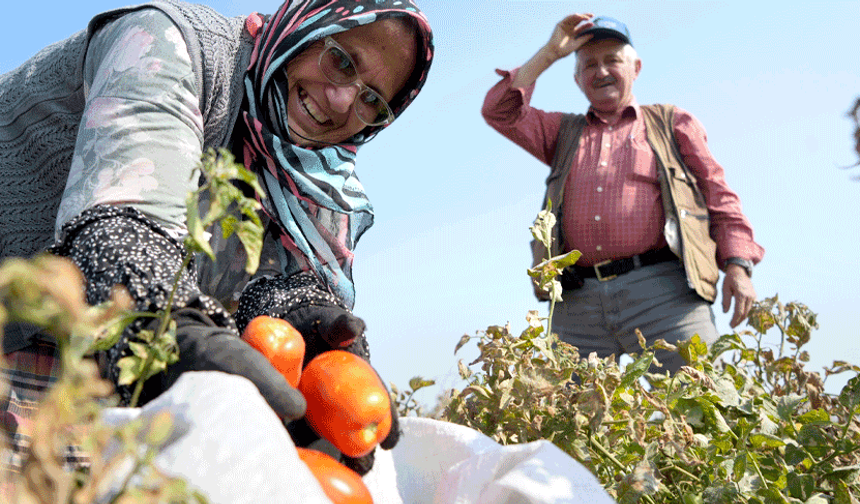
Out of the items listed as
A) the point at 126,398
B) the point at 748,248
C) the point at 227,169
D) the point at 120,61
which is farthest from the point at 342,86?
the point at 748,248

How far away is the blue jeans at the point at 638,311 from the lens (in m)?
2.82

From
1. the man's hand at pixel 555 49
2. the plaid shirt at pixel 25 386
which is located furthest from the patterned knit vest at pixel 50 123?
the man's hand at pixel 555 49

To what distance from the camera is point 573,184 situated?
3.10m

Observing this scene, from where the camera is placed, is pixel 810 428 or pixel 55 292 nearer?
pixel 55 292

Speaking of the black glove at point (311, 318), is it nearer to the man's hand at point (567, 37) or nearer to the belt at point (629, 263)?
the belt at point (629, 263)

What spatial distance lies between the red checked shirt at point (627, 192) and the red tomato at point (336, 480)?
232 cm

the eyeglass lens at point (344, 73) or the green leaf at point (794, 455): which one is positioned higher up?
the eyeglass lens at point (344, 73)

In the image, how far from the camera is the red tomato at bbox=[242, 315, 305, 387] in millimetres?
883

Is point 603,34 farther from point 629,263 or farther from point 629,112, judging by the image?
point 629,263

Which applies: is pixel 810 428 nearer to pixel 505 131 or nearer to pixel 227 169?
pixel 227 169

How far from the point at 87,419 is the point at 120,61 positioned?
2.98 ft

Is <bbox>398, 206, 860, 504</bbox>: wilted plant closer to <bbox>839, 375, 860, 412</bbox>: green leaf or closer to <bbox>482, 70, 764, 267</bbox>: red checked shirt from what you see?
<bbox>839, 375, 860, 412</bbox>: green leaf

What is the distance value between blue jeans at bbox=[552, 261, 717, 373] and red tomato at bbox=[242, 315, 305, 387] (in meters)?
2.10

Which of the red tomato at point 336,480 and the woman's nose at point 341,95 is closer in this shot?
the red tomato at point 336,480
